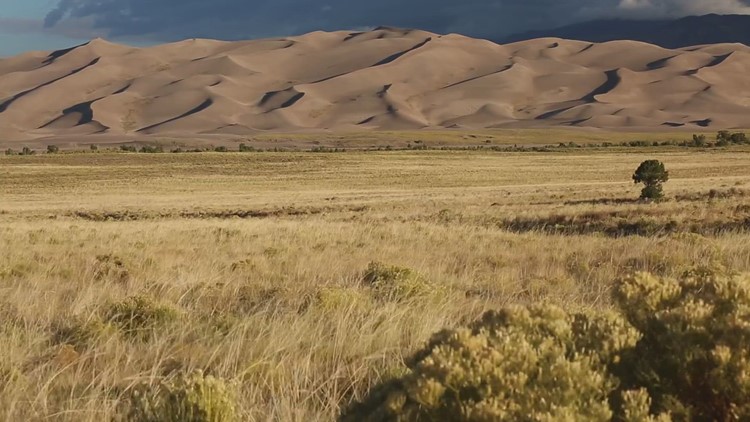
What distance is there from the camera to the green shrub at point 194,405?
125 inches

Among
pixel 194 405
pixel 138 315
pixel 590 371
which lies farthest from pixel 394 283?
pixel 590 371

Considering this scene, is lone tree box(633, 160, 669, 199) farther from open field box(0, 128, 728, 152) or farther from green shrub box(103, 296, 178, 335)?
open field box(0, 128, 728, 152)

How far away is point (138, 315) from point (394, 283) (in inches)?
99.7

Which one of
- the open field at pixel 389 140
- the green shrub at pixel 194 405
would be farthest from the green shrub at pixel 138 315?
Answer: the open field at pixel 389 140

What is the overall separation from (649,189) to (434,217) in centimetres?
1073

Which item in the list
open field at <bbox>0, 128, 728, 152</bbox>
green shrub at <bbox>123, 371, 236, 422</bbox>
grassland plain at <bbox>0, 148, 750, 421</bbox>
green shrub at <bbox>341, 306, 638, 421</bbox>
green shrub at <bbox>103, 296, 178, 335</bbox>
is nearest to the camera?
green shrub at <bbox>341, 306, 638, 421</bbox>

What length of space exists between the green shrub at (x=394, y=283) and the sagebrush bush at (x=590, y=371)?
3.36m

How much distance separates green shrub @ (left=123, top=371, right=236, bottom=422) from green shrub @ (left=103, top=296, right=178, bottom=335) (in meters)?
1.95

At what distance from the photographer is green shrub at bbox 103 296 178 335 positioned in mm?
5328

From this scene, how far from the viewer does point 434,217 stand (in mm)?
25953

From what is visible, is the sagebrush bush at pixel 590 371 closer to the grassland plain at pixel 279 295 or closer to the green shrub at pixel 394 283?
the grassland plain at pixel 279 295

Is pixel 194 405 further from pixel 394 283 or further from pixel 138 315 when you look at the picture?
pixel 394 283

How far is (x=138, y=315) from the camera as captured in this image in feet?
18.5

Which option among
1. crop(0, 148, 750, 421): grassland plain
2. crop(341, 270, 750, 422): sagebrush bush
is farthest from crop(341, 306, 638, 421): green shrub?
crop(0, 148, 750, 421): grassland plain
